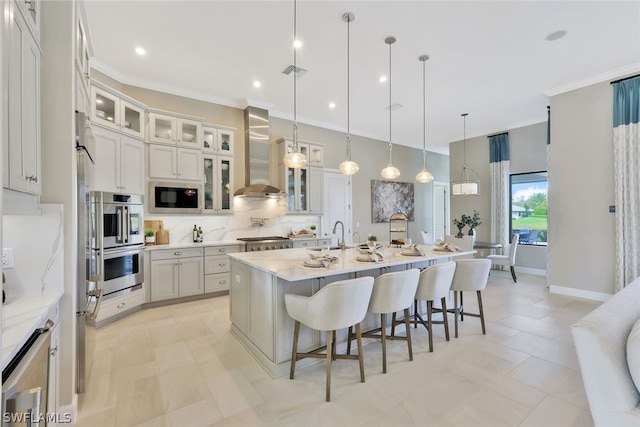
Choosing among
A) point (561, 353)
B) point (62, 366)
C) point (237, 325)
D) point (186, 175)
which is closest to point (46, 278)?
point (62, 366)

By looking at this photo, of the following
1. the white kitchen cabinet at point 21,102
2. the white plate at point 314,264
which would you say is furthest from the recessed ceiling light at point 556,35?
the white kitchen cabinet at point 21,102

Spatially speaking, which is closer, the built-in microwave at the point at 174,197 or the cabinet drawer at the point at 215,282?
the built-in microwave at the point at 174,197

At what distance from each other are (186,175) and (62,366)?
127 inches

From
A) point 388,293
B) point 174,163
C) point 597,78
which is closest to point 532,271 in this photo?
point 597,78

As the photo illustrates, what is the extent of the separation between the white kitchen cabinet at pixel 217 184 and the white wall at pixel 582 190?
222 inches

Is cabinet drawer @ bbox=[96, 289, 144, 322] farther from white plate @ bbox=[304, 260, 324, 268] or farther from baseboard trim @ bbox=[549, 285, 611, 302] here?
baseboard trim @ bbox=[549, 285, 611, 302]

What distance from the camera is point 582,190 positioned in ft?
15.1

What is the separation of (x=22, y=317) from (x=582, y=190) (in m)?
6.57

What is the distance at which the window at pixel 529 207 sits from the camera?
641 cm

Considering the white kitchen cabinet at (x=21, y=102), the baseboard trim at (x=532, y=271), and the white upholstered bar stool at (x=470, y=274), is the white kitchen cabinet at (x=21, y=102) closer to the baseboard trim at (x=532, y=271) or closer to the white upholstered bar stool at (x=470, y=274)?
the white upholstered bar stool at (x=470, y=274)

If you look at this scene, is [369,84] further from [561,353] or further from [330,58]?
[561,353]

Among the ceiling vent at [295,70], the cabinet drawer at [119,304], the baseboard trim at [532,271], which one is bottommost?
the baseboard trim at [532,271]

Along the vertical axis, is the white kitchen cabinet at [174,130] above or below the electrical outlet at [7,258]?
above

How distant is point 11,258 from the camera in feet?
5.55
